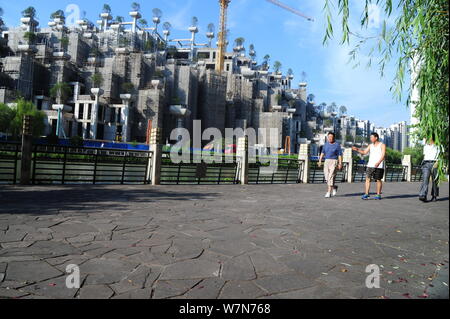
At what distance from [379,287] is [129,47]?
84.0 metres

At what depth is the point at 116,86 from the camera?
6712 centimetres

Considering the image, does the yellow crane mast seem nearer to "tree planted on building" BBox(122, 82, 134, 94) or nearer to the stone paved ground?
"tree planted on building" BBox(122, 82, 134, 94)

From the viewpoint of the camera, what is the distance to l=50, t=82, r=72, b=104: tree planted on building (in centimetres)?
6019

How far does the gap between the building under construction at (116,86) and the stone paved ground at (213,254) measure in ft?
192

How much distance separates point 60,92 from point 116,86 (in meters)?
11.7

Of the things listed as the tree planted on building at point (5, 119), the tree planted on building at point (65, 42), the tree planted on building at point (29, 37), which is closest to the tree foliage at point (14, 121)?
the tree planted on building at point (5, 119)

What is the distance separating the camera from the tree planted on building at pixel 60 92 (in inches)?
2370

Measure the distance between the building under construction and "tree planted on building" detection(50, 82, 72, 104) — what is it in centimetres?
34

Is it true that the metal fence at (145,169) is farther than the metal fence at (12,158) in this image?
Yes

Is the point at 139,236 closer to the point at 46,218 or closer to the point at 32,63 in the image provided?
the point at 46,218

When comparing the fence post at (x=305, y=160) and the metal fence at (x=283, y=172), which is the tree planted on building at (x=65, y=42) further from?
the fence post at (x=305, y=160)

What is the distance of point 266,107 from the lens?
94.9 metres

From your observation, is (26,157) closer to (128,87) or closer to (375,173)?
(375,173)

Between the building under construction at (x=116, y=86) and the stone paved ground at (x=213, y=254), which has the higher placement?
the building under construction at (x=116, y=86)
